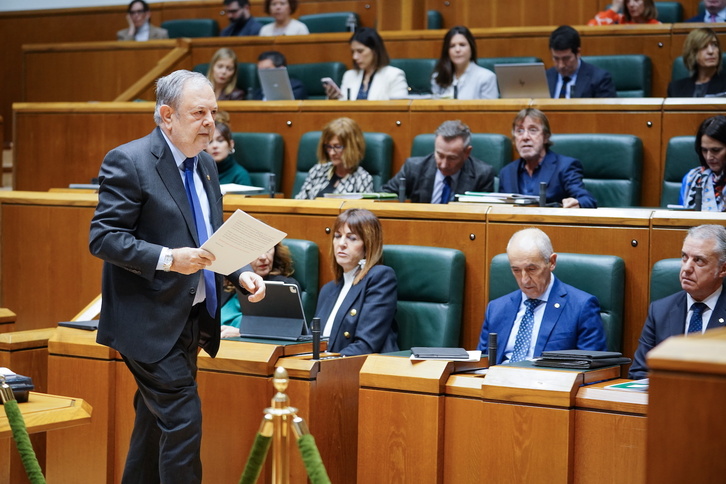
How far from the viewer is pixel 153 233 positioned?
1.99m

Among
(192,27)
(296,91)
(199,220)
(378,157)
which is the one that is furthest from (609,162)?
(192,27)

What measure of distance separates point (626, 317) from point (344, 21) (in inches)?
136

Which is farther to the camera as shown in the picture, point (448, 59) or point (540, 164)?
point (448, 59)

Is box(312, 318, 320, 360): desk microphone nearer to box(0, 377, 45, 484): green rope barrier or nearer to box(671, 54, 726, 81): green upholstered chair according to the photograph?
box(0, 377, 45, 484): green rope barrier

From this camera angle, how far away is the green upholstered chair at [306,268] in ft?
9.61

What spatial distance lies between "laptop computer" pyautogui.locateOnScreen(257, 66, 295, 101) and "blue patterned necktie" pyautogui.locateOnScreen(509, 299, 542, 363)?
78.6 inches

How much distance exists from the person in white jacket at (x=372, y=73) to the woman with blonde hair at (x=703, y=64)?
1168mm

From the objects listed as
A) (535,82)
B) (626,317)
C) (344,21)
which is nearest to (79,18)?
(344,21)

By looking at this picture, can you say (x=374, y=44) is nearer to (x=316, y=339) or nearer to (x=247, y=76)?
(x=247, y=76)

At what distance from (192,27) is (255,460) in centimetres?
512

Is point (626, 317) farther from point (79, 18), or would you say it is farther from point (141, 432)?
point (79, 18)

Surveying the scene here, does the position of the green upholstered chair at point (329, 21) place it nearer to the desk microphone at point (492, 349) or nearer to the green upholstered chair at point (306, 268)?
the green upholstered chair at point (306, 268)

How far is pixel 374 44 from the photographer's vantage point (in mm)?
4398

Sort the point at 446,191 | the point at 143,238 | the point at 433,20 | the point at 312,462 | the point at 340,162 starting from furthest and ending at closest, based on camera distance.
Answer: the point at 433,20, the point at 340,162, the point at 446,191, the point at 143,238, the point at 312,462
